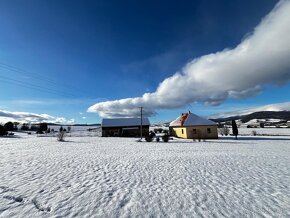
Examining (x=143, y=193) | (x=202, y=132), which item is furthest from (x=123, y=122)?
(x=143, y=193)

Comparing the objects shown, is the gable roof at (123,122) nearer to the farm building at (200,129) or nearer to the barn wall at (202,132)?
the farm building at (200,129)

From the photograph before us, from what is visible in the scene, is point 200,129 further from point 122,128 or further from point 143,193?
point 143,193

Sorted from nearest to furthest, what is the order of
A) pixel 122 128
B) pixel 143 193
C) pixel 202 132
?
pixel 143 193 < pixel 202 132 < pixel 122 128

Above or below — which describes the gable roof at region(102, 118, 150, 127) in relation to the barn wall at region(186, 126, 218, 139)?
above

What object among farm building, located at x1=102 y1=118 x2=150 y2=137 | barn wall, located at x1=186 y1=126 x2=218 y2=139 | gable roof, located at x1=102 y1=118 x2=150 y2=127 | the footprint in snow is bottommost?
the footprint in snow

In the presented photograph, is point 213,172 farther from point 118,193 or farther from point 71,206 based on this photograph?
point 71,206

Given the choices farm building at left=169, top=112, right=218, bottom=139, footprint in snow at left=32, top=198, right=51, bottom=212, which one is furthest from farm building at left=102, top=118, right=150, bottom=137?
footprint in snow at left=32, top=198, right=51, bottom=212

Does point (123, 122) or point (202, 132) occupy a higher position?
point (123, 122)

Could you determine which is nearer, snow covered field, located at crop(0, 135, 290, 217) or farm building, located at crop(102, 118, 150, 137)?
snow covered field, located at crop(0, 135, 290, 217)

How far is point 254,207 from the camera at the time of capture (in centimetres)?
525

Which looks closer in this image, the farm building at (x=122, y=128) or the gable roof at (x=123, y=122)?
the farm building at (x=122, y=128)

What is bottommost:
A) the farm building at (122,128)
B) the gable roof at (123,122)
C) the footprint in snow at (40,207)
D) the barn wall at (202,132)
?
the footprint in snow at (40,207)

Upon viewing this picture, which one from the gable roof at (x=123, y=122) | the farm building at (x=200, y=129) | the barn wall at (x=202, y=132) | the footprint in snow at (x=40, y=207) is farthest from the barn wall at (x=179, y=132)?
the footprint in snow at (x=40, y=207)

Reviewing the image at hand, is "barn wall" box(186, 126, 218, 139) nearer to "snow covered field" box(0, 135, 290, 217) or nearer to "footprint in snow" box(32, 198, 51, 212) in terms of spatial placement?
"snow covered field" box(0, 135, 290, 217)
